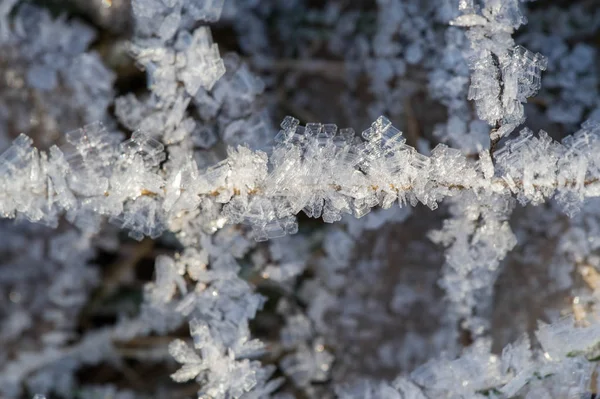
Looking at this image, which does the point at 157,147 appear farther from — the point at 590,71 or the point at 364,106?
the point at 590,71

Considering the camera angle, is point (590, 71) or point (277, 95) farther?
point (277, 95)

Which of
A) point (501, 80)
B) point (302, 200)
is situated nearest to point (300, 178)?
point (302, 200)

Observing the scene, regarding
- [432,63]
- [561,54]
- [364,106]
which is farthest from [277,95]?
[561,54]

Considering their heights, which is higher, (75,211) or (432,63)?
(432,63)

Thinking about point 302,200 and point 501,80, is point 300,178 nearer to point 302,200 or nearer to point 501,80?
point 302,200

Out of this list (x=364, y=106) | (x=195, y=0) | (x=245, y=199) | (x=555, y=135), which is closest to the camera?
(x=245, y=199)

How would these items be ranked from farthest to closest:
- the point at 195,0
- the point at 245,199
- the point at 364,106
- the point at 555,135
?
the point at 364,106, the point at 555,135, the point at 195,0, the point at 245,199

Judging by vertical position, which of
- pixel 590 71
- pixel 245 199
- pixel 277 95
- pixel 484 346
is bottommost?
pixel 484 346
